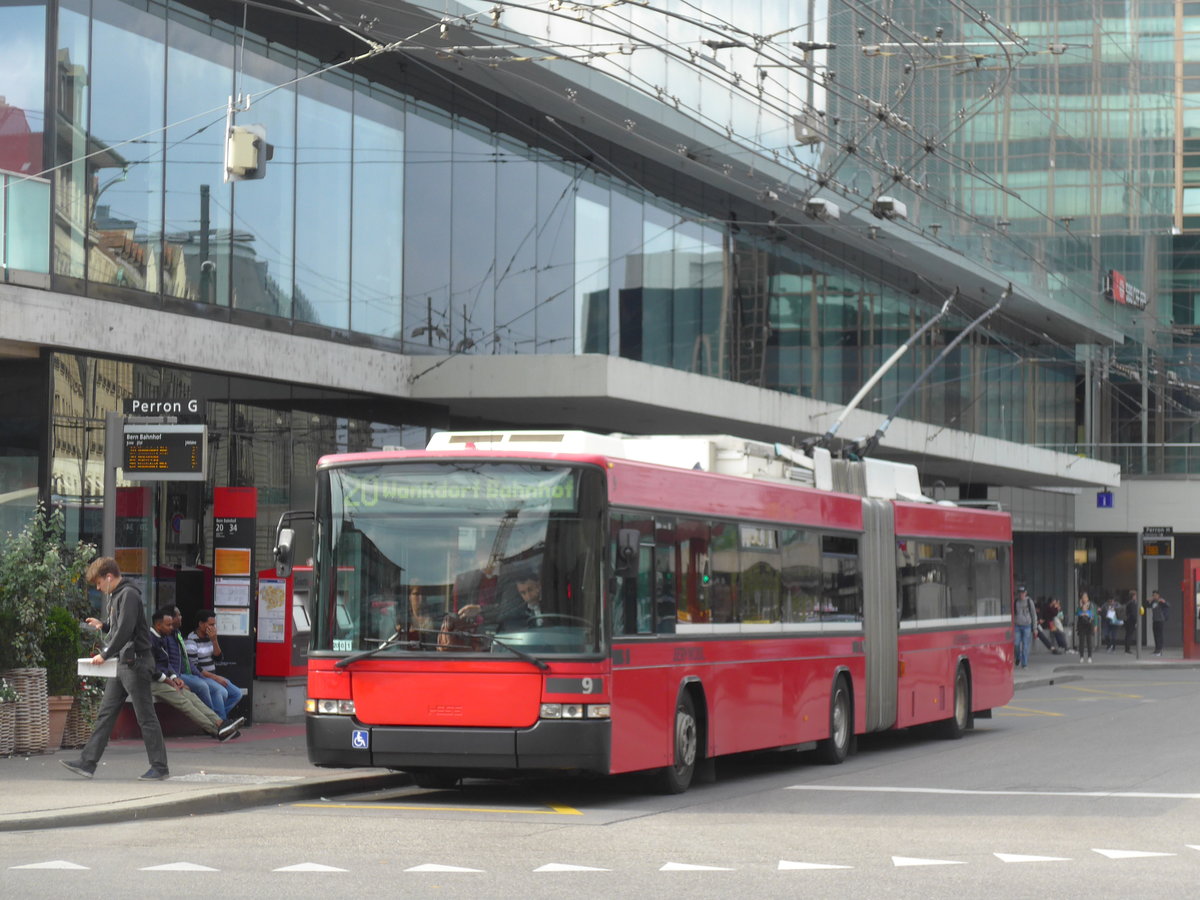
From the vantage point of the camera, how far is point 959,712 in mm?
22609

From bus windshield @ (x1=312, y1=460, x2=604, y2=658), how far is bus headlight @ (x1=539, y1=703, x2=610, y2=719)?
1.24 ft

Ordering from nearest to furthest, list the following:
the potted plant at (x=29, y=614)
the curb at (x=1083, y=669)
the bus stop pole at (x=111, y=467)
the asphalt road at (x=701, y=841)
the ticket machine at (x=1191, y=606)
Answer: the asphalt road at (x=701, y=841) < the potted plant at (x=29, y=614) < the bus stop pole at (x=111, y=467) < the curb at (x=1083, y=669) < the ticket machine at (x=1191, y=606)

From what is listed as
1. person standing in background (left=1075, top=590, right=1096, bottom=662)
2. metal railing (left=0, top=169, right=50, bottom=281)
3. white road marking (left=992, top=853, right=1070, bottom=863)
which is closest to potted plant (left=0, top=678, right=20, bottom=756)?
metal railing (left=0, top=169, right=50, bottom=281)

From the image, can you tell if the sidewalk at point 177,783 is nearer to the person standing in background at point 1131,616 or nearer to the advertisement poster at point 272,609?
the advertisement poster at point 272,609

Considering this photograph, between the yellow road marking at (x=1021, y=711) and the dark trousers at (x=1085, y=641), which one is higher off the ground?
the dark trousers at (x=1085, y=641)

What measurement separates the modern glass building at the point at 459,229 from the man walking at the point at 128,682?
316cm

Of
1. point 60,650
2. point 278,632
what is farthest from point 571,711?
point 278,632

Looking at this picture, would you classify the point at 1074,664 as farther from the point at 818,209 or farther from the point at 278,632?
the point at 278,632

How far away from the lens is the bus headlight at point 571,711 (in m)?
13.4

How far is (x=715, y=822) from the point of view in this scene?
12.9 metres

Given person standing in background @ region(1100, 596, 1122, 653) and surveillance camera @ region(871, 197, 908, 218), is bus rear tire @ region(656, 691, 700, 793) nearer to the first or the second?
surveillance camera @ region(871, 197, 908, 218)

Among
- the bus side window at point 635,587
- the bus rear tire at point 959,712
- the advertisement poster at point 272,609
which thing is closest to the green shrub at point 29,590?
the advertisement poster at point 272,609

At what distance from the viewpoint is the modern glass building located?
20266mm

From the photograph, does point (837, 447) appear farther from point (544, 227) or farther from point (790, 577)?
point (790, 577)
